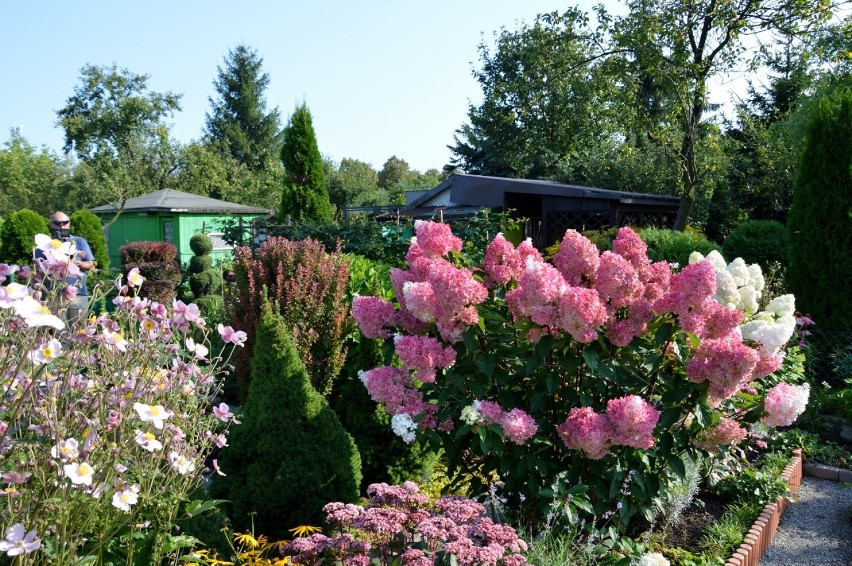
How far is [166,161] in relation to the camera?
31.4 metres

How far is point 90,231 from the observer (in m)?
14.8

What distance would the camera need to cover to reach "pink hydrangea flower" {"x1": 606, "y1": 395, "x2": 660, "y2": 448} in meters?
2.75

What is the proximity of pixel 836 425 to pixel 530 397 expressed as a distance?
13.8 feet

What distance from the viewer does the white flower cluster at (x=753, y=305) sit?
315cm

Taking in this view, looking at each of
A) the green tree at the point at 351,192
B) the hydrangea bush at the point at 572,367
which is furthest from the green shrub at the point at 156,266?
the green tree at the point at 351,192

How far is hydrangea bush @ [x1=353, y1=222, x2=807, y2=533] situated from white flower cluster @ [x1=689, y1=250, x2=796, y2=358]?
12 millimetres

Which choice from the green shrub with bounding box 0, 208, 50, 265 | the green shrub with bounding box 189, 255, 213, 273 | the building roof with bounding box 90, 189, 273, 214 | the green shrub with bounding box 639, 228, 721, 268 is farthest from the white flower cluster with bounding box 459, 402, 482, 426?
the building roof with bounding box 90, 189, 273, 214

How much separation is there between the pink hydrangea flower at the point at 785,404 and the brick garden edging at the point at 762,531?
74 centimetres

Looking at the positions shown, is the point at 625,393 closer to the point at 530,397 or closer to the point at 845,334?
the point at 530,397

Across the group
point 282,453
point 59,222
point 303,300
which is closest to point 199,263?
point 59,222

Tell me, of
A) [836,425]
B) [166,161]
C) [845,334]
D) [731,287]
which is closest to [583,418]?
[731,287]

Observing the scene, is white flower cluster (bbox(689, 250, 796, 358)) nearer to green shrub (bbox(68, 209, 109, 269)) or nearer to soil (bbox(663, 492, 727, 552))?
soil (bbox(663, 492, 727, 552))

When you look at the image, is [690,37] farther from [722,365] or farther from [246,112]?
[246,112]

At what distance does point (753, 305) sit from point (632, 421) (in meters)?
1.57
